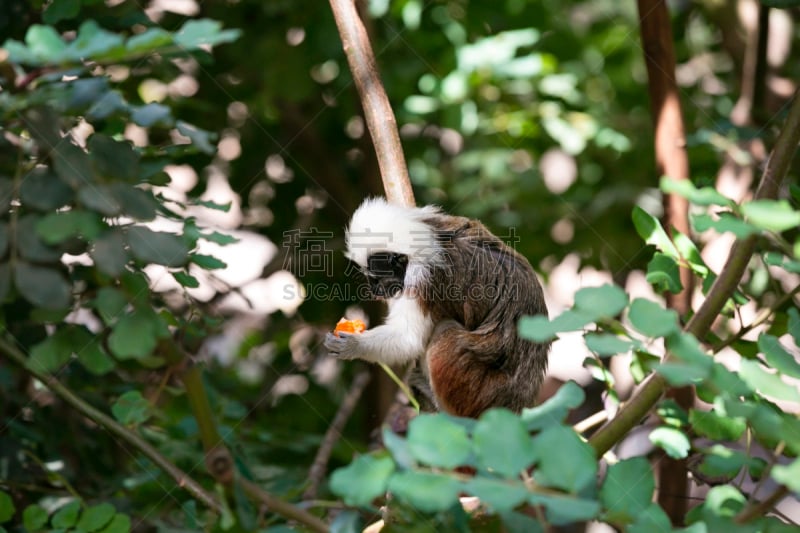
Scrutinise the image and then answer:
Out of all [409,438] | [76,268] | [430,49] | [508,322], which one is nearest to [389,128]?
[508,322]

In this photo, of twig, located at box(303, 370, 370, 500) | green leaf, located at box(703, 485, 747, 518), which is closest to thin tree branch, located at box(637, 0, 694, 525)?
twig, located at box(303, 370, 370, 500)

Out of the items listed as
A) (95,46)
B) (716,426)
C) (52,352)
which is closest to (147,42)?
(95,46)

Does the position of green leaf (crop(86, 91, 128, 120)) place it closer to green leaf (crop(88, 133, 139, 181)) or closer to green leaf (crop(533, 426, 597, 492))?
green leaf (crop(88, 133, 139, 181))

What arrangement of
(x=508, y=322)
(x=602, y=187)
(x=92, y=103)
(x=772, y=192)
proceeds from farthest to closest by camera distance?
(x=602, y=187), (x=508, y=322), (x=772, y=192), (x=92, y=103)

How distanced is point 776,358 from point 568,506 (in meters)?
0.57

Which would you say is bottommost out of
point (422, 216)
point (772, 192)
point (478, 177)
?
point (478, 177)

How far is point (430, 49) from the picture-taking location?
3.75 meters

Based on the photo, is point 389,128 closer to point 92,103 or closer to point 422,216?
point 422,216

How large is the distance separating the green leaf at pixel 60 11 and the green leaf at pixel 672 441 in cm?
184

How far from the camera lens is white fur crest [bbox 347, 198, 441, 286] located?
2.99 metres

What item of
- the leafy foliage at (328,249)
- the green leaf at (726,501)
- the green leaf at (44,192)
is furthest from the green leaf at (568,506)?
the green leaf at (44,192)

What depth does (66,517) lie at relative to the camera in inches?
78.8

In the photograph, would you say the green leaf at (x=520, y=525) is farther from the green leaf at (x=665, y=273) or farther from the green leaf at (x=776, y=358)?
the green leaf at (x=665, y=273)

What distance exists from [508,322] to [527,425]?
5.12 ft
